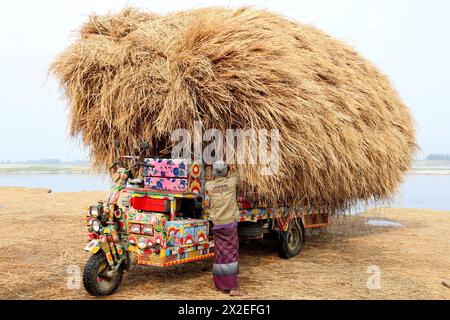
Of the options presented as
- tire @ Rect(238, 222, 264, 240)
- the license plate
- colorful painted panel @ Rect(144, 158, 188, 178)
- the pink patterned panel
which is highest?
colorful painted panel @ Rect(144, 158, 188, 178)

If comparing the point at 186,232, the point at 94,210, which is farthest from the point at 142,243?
the point at 94,210

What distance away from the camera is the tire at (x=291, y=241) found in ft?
23.8

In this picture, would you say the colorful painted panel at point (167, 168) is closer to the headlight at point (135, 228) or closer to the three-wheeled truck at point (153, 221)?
the three-wheeled truck at point (153, 221)

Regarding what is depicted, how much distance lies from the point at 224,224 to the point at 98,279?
1497 millimetres

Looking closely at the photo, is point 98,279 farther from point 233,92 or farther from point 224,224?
point 233,92

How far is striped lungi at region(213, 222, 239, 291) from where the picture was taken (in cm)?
543

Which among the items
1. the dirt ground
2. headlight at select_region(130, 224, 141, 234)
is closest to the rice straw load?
the dirt ground

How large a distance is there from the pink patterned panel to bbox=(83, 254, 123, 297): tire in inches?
44.4

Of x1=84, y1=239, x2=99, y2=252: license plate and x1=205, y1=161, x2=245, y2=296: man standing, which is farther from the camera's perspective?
x1=205, y1=161, x2=245, y2=296: man standing

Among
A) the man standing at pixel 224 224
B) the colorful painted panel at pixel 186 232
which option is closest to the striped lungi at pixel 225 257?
the man standing at pixel 224 224

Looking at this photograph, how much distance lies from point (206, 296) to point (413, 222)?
8081mm

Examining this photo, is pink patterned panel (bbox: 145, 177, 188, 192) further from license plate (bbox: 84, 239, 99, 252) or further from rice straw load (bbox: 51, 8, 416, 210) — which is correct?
license plate (bbox: 84, 239, 99, 252)

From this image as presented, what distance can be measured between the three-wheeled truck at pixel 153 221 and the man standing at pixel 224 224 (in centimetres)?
40

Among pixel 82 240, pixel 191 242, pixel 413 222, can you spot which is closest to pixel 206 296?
pixel 191 242
